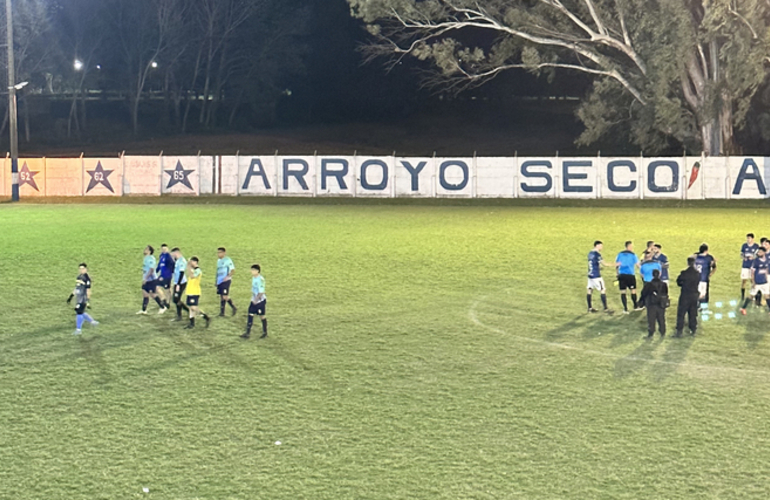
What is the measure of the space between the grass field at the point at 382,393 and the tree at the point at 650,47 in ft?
83.7

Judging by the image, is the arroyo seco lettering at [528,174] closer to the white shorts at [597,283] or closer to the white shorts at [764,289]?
the white shorts at [764,289]

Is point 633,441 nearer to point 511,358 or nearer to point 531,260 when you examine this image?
point 511,358

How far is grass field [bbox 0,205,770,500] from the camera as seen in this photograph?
27.5 ft

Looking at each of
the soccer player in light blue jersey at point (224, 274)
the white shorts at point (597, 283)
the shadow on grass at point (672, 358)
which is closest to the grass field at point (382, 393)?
the shadow on grass at point (672, 358)

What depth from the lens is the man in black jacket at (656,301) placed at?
14.7 meters

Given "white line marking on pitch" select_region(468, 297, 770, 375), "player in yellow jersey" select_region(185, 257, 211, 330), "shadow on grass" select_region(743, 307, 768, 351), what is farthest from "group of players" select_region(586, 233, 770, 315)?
"player in yellow jersey" select_region(185, 257, 211, 330)

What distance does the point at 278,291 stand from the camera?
19.0m

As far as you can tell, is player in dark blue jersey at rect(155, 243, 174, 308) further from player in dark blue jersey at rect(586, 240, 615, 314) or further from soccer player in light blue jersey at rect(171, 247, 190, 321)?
player in dark blue jersey at rect(586, 240, 615, 314)

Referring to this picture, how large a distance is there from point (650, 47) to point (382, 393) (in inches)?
1567

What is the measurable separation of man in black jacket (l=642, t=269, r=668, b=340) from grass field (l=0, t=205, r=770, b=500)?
403 mm

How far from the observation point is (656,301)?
48.3ft

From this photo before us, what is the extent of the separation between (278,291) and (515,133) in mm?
68595

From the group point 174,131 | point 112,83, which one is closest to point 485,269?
point 174,131

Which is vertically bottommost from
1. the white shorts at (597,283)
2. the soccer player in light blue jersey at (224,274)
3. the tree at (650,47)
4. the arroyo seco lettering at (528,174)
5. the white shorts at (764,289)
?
the white shorts at (764,289)
